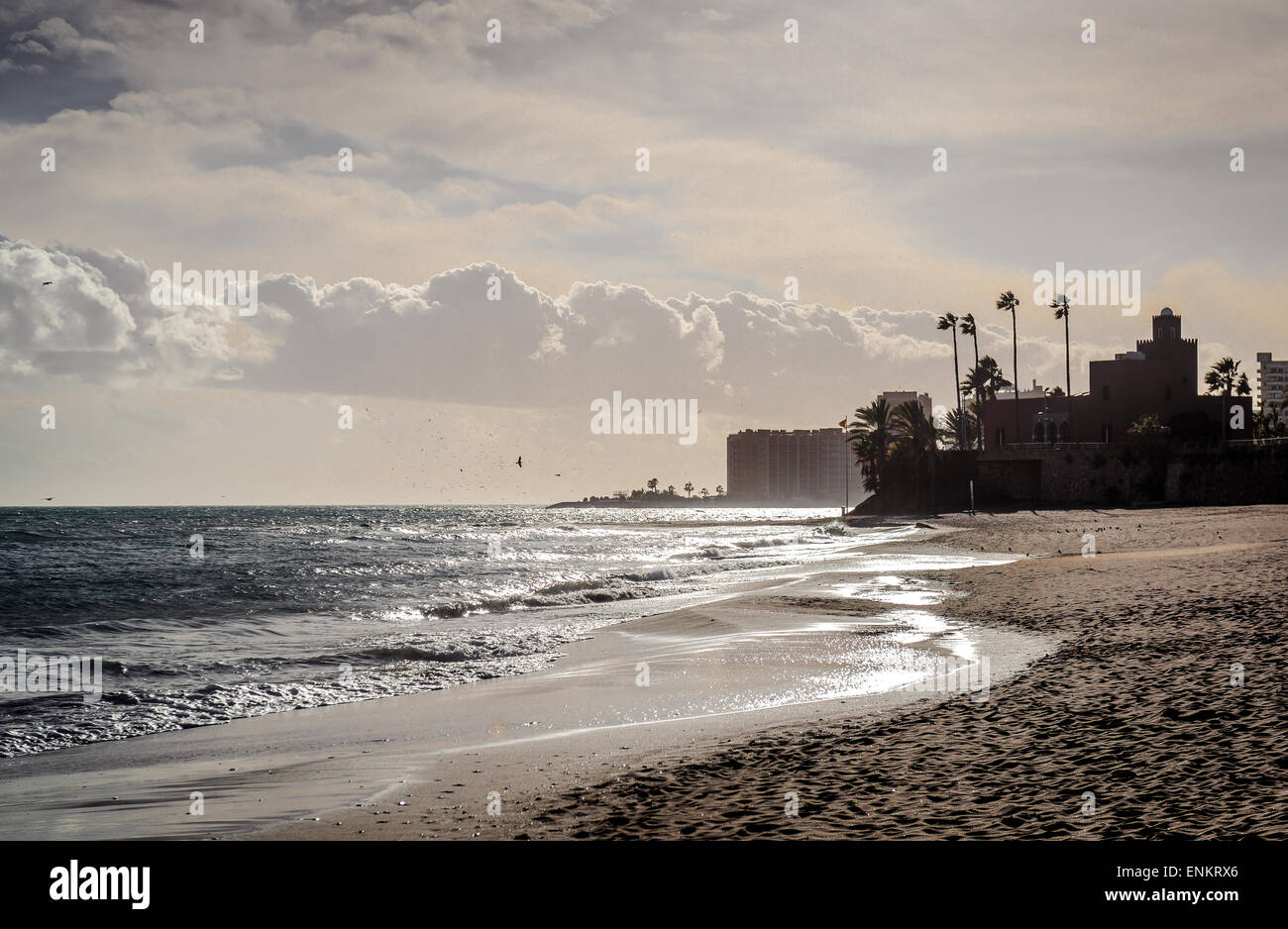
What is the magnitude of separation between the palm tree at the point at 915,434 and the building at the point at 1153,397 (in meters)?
14.4

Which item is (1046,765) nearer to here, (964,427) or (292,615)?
(292,615)

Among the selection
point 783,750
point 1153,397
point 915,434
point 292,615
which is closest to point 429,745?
point 783,750

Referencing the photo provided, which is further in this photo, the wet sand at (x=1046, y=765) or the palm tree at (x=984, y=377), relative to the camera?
the palm tree at (x=984, y=377)

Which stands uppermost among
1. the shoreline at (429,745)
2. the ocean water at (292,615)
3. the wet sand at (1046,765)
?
the wet sand at (1046,765)

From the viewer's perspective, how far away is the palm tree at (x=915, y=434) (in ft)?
319

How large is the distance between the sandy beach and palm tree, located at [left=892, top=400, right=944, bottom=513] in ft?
272

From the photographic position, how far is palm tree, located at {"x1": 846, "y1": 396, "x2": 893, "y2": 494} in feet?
355

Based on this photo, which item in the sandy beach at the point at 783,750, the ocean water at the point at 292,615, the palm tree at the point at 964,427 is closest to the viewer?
the sandy beach at the point at 783,750

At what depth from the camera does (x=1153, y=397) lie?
80.3 meters

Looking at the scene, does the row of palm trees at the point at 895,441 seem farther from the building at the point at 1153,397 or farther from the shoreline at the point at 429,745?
the shoreline at the point at 429,745

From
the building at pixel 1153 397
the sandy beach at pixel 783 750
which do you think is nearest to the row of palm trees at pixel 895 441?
the building at pixel 1153 397
